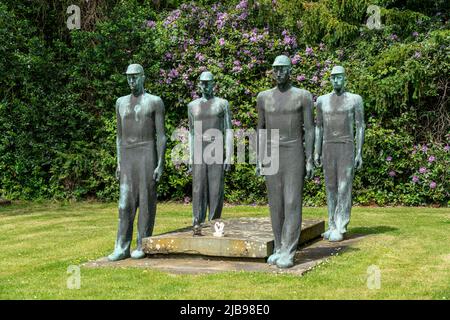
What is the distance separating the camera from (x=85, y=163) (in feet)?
64.2

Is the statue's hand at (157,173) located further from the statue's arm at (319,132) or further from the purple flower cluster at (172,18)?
the purple flower cluster at (172,18)

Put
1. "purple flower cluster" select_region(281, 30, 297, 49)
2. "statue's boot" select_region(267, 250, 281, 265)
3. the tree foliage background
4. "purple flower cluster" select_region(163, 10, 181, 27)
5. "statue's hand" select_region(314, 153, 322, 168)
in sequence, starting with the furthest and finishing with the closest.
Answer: "purple flower cluster" select_region(163, 10, 181, 27), "purple flower cluster" select_region(281, 30, 297, 49), the tree foliage background, "statue's hand" select_region(314, 153, 322, 168), "statue's boot" select_region(267, 250, 281, 265)

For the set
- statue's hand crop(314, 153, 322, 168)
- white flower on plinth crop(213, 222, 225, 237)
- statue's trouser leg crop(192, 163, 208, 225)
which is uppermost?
statue's hand crop(314, 153, 322, 168)

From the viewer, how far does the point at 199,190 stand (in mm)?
11812

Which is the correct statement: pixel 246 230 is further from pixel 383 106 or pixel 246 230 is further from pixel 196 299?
pixel 383 106

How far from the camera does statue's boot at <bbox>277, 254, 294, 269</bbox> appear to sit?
8984 mm

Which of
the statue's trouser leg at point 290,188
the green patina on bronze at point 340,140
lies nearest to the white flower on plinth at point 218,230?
the statue's trouser leg at point 290,188

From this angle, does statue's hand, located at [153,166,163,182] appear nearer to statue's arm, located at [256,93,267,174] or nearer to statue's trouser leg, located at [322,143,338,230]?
statue's arm, located at [256,93,267,174]

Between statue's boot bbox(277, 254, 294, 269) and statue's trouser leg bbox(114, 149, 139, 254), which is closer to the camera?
statue's boot bbox(277, 254, 294, 269)

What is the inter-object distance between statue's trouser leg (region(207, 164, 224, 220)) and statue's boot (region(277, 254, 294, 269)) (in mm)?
2965

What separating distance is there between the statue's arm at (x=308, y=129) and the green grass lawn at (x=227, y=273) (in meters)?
1.26

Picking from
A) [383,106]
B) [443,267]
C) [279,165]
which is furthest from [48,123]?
[443,267]

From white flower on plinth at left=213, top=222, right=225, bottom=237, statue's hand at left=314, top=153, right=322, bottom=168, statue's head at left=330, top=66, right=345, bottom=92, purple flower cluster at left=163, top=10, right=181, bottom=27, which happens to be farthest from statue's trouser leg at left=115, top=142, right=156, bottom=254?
purple flower cluster at left=163, top=10, right=181, bottom=27

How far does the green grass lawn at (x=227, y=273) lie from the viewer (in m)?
7.79
